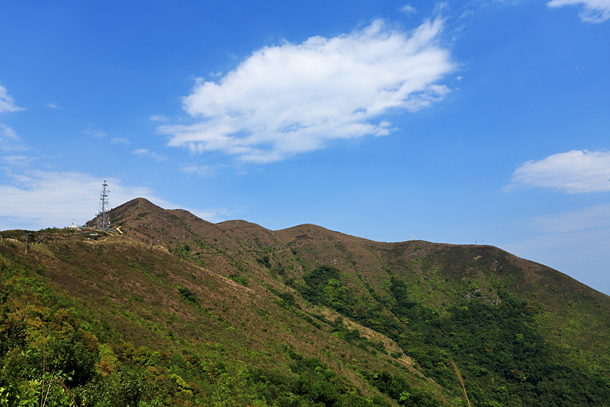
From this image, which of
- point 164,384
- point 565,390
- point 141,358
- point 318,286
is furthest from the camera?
point 318,286

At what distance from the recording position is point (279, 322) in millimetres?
59344

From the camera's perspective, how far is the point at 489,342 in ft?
281

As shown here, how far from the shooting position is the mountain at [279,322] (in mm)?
24156

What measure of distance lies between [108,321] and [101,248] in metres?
23.7

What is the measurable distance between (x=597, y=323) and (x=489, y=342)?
88.5 ft

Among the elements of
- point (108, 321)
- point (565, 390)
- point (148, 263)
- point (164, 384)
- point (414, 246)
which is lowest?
point (565, 390)

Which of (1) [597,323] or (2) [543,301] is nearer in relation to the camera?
(1) [597,323]

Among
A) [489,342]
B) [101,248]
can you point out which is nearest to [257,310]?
[101,248]

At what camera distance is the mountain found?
2416 cm

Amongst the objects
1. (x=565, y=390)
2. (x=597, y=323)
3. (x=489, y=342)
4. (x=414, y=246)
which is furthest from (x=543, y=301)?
(x=414, y=246)

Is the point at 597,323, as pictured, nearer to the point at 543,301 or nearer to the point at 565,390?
the point at 543,301

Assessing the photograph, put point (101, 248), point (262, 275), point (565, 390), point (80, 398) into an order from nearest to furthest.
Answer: point (80, 398) < point (101, 248) < point (565, 390) < point (262, 275)

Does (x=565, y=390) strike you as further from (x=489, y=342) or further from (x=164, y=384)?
(x=164, y=384)

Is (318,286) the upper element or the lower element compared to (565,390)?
upper
